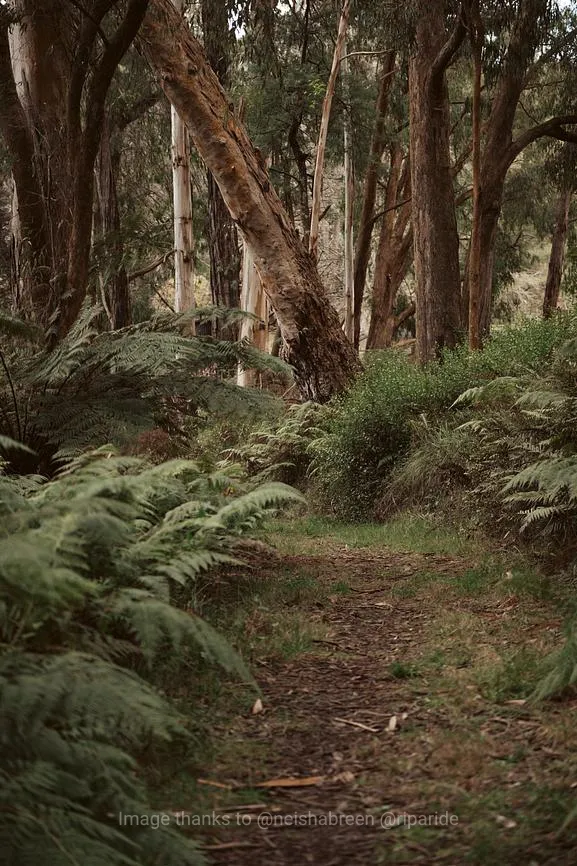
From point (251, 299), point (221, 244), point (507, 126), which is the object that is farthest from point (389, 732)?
point (221, 244)

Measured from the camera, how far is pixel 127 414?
6129 mm

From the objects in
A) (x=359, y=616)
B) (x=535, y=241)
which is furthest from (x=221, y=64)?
(x=535, y=241)

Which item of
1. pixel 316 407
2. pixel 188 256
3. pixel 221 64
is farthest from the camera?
pixel 221 64

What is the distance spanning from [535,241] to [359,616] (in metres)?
38.4

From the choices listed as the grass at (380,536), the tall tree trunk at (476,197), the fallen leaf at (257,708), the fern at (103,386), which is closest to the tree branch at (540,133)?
the tall tree trunk at (476,197)

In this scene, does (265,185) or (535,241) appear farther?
(535,241)

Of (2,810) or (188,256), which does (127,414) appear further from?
(188,256)

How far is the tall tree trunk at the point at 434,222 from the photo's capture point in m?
11.7

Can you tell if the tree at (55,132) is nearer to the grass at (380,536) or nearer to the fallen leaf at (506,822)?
the grass at (380,536)

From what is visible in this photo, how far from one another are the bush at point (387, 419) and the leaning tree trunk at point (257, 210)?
7.25 ft

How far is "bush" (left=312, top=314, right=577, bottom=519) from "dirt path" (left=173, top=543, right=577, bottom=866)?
142 inches

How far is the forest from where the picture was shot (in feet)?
8.17

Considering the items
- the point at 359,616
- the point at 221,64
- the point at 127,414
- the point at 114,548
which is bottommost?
the point at 359,616

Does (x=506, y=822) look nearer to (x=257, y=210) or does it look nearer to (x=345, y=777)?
(x=345, y=777)
